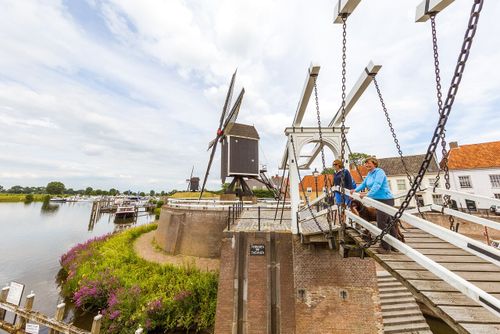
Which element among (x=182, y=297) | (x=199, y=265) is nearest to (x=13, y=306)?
(x=182, y=297)

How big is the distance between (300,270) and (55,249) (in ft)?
82.2

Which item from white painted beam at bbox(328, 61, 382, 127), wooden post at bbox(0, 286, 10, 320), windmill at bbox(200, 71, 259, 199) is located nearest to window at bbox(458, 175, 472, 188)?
windmill at bbox(200, 71, 259, 199)

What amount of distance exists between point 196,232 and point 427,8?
13891mm

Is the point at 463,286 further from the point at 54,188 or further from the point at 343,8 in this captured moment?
the point at 54,188

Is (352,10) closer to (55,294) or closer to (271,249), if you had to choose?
(271,249)

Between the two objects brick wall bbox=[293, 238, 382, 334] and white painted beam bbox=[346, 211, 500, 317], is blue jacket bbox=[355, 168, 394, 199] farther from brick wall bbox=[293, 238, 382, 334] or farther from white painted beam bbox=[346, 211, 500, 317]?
brick wall bbox=[293, 238, 382, 334]

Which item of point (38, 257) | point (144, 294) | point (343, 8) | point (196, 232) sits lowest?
point (38, 257)

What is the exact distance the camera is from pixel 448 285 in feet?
9.00

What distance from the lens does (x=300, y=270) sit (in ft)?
22.6

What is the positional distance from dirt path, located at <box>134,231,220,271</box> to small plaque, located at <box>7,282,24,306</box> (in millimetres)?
5574

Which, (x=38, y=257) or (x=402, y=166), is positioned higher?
(x=402, y=166)

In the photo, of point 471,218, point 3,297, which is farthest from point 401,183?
point 3,297

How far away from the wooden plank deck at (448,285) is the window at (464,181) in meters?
29.3

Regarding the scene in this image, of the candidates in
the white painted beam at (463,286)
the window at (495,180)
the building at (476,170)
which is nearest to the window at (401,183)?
the building at (476,170)
